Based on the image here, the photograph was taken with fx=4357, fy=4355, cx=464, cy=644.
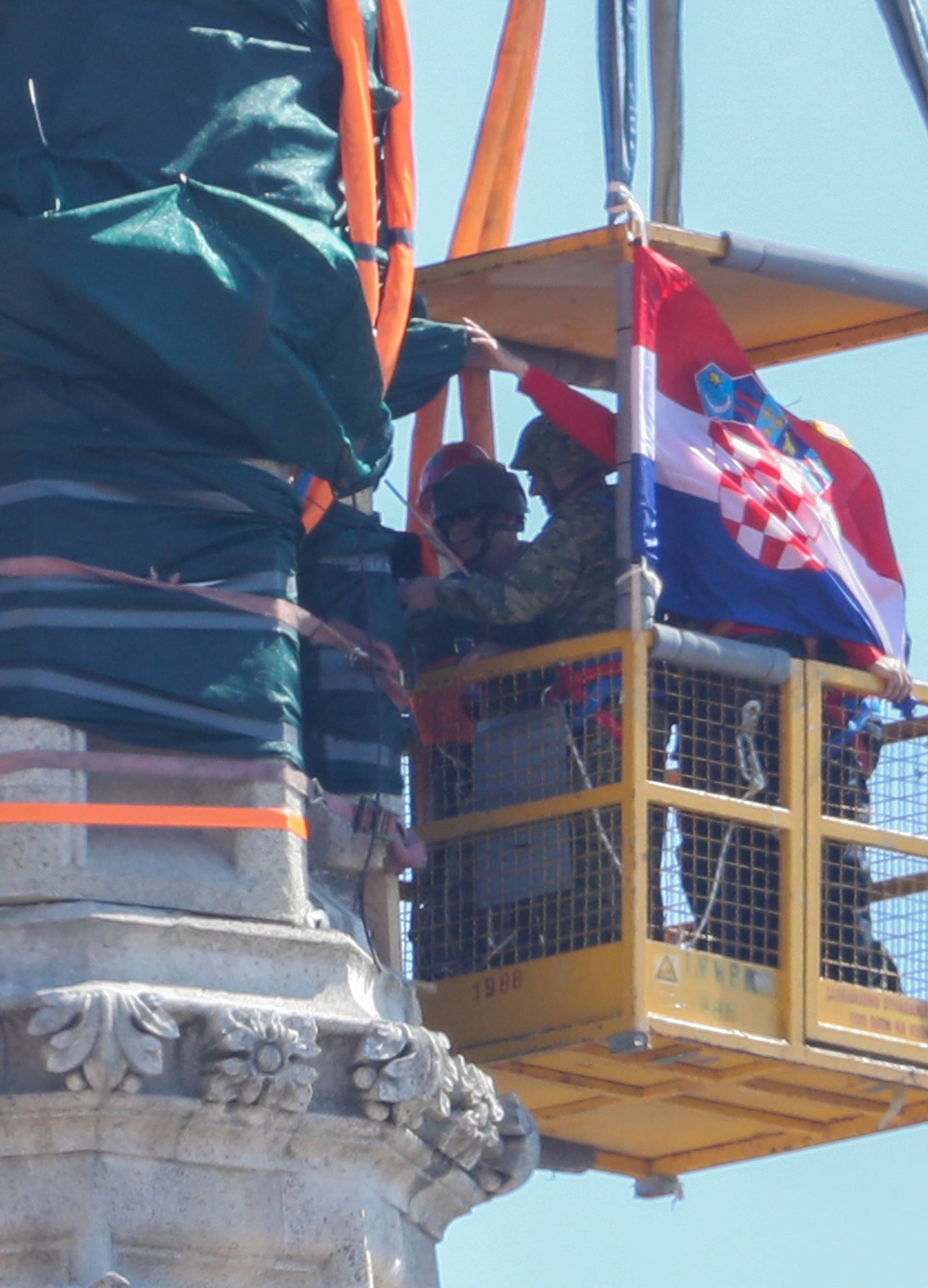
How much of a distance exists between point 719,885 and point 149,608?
3.65 meters

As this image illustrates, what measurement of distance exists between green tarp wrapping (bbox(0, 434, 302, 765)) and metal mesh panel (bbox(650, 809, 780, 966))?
244 centimetres

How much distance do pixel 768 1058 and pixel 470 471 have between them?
147 inches

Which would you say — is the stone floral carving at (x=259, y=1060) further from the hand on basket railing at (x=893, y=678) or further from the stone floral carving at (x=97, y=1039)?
the hand on basket railing at (x=893, y=678)

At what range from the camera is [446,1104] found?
65.5ft

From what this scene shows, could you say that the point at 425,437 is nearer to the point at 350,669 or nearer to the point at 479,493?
the point at 479,493

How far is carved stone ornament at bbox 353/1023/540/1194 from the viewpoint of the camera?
1956 centimetres

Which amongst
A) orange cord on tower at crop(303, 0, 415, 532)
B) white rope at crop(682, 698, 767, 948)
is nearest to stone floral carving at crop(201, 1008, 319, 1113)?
orange cord on tower at crop(303, 0, 415, 532)

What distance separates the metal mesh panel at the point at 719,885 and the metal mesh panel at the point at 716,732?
25 cm

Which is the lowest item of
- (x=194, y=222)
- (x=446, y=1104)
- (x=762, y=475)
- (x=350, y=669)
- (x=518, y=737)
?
(x=446, y=1104)

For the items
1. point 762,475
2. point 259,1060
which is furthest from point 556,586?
point 259,1060

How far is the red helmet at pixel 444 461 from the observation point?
23.9 metres

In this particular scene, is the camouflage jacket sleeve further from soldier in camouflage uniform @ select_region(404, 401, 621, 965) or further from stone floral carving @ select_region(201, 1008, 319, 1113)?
stone floral carving @ select_region(201, 1008, 319, 1113)

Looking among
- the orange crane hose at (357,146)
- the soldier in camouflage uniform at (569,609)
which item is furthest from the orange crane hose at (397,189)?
the soldier in camouflage uniform at (569,609)

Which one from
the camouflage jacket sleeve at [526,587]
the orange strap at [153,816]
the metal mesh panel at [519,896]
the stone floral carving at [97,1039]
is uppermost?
the camouflage jacket sleeve at [526,587]
